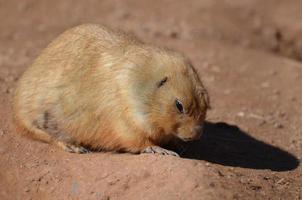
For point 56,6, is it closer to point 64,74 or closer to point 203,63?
point 203,63

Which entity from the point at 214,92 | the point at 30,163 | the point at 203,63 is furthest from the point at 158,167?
the point at 203,63

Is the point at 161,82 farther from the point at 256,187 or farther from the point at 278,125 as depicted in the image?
the point at 278,125

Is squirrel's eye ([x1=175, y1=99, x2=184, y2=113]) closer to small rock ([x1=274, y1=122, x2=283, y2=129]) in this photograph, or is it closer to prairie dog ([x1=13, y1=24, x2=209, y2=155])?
prairie dog ([x1=13, y1=24, x2=209, y2=155])

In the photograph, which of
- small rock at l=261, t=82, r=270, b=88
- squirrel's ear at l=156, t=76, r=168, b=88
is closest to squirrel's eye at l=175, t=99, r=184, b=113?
squirrel's ear at l=156, t=76, r=168, b=88

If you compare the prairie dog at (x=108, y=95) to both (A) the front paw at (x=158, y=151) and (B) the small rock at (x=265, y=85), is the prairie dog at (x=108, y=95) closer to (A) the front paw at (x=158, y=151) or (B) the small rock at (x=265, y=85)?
(A) the front paw at (x=158, y=151)

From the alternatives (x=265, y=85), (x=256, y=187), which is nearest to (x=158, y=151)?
(x=256, y=187)

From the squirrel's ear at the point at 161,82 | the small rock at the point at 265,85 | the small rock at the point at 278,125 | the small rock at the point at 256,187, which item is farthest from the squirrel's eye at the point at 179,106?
the small rock at the point at 265,85
